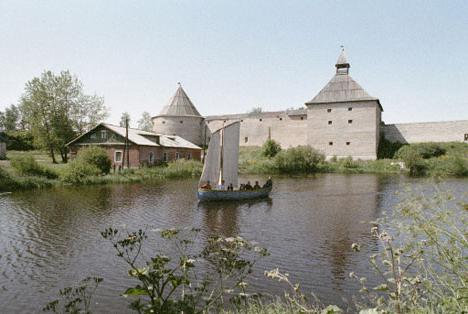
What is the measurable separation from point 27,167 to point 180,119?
29486 mm

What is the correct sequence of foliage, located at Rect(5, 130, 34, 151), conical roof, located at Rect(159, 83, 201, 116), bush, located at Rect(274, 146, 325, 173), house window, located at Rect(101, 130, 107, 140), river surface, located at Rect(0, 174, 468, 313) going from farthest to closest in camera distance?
conical roof, located at Rect(159, 83, 201, 116) → foliage, located at Rect(5, 130, 34, 151) → bush, located at Rect(274, 146, 325, 173) → house window, located at Rect(101, 130, 107, 140) → river surface, located at Rect(0, 174, 468, 313)

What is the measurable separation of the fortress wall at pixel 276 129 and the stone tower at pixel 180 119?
471 centimetres

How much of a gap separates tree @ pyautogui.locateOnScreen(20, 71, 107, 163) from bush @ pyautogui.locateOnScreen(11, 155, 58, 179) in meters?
14.8

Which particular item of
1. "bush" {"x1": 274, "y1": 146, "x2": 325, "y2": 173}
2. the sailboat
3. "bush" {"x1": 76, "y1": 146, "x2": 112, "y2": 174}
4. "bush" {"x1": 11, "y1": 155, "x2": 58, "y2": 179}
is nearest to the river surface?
the sailboat

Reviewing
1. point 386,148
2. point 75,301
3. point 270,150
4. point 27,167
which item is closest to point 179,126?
point 270,150

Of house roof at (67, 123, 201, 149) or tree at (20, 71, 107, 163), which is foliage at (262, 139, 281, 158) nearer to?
house roof at (67, 123, 201, 149)

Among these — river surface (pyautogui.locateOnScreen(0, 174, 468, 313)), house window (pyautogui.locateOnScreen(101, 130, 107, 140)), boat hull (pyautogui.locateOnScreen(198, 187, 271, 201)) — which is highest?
house window (pyautogui.locateOnScreen(101, 130, 107, 140))

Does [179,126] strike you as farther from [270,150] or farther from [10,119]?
[10,119]

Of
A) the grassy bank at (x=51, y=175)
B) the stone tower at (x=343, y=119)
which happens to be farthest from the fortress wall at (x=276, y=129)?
the grassy bank at (x=51, y=175)

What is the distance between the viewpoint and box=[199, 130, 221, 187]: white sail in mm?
17438

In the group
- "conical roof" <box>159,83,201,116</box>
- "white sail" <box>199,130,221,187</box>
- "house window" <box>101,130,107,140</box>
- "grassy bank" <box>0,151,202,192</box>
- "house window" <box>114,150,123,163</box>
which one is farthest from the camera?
"conical roof" <box>159,83,201,116</box>

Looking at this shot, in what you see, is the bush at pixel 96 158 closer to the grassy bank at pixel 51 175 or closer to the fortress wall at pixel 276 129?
the grassy bank at pixel 51 175

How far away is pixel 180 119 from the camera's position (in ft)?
167

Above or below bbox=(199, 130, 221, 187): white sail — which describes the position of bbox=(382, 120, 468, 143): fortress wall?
above
